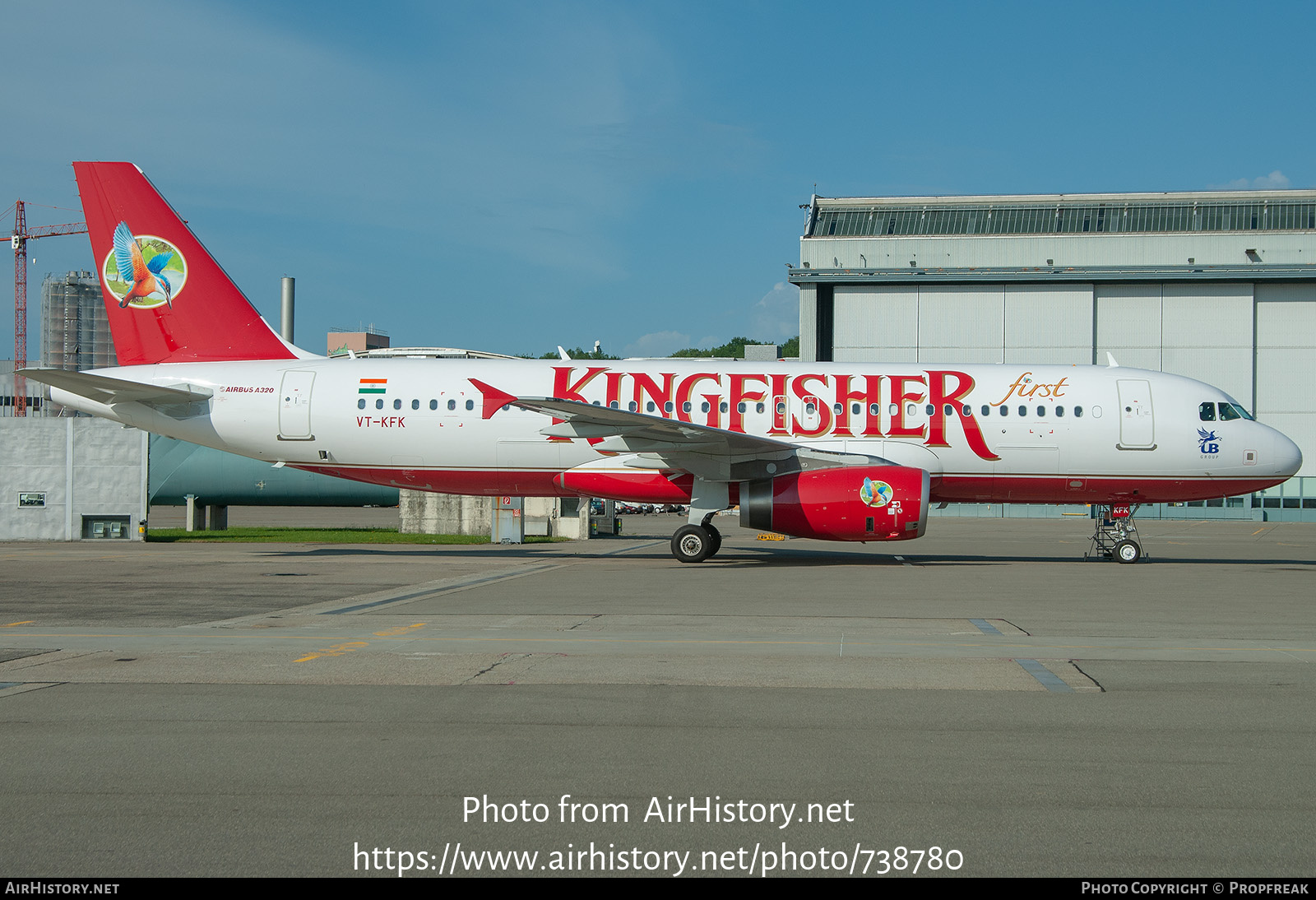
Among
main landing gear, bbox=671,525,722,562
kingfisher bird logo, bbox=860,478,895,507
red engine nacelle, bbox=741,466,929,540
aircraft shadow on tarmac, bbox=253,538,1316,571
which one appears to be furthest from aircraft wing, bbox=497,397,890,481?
aircraft shadow on tarmac, bbox=253,538,1316,571

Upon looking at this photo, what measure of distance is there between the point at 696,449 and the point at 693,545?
1982 millimetres

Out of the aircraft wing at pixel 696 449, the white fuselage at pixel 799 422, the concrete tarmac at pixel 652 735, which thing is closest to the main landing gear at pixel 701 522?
the aircraft wing at pixel 696 449

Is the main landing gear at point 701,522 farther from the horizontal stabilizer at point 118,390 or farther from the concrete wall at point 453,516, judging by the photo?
the concrete wall at point 453,516

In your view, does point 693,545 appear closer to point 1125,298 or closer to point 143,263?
point 143,263

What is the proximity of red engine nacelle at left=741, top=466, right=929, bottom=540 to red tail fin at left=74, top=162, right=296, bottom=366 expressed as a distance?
11555 mm

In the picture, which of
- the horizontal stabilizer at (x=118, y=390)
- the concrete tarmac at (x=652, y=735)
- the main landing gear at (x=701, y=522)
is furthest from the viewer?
the main landing gear at (x=701, y=522)

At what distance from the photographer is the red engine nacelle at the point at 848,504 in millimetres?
18500

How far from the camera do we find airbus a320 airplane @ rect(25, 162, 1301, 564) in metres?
20.7

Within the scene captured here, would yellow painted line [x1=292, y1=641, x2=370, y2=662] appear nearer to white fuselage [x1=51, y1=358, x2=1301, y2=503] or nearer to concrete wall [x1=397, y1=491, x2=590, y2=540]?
white fuselage [x1=51, y1=358, x2=1301, y2=503]

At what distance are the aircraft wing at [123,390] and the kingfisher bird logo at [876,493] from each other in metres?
13.4

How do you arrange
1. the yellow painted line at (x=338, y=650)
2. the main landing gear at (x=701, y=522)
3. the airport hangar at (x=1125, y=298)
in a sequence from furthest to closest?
the airport hangar at (x=1125, y=298), the main landing gear at (x=701, y=522), the yellow painted line at (x=338, y=650)

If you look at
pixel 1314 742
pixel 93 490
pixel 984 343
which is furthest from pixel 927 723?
pixel 984 343

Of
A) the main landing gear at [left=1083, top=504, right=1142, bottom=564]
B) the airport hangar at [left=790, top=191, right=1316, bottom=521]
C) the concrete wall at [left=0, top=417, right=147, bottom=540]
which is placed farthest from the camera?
the airport hangar at [left=790, top=191, right=1316, bottom=521]
